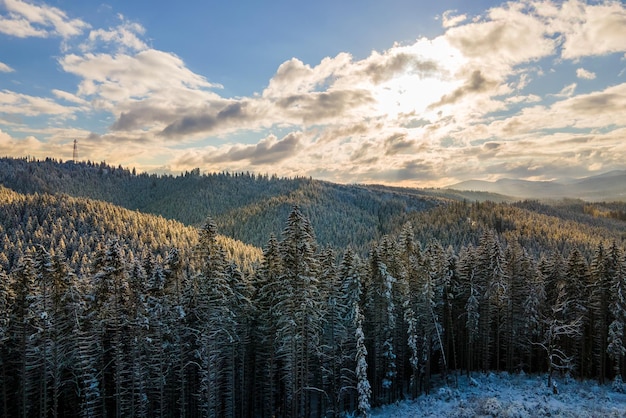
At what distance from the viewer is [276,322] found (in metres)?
32.7

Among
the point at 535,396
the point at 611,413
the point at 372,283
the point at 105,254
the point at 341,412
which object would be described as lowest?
the point at 341,412

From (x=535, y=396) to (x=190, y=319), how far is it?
30.7 m

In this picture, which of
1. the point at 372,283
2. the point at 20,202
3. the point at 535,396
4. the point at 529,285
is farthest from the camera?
the point at 20,202

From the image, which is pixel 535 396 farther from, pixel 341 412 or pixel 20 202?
pixel 20 202

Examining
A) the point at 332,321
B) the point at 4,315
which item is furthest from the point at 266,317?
the point at 4,315

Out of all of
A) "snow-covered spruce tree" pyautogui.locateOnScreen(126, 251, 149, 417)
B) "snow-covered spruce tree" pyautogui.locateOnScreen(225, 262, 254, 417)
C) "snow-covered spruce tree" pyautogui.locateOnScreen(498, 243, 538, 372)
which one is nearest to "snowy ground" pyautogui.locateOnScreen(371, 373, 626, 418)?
"snow-covered spruce tree" pyautogui.locateOnScreen(498, 243, 538, 372)

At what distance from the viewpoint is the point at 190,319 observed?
109 ft

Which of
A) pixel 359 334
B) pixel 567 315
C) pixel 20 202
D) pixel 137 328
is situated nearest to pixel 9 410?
pixel 137 328

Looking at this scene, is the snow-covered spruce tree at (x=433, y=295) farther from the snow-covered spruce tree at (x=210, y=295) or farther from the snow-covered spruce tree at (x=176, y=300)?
the snow-covered spruce tree at (x=176, y=300)

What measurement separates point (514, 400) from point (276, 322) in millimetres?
20766

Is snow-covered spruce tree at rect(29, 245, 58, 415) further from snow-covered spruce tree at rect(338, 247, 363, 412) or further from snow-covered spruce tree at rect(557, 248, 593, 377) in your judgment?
snow-covered spruce tree at rect(557, 248, 593, 377)

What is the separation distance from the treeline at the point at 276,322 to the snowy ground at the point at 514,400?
296 cm

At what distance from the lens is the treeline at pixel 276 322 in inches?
1156

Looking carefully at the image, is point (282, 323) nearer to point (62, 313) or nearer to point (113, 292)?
point (113, 292)
